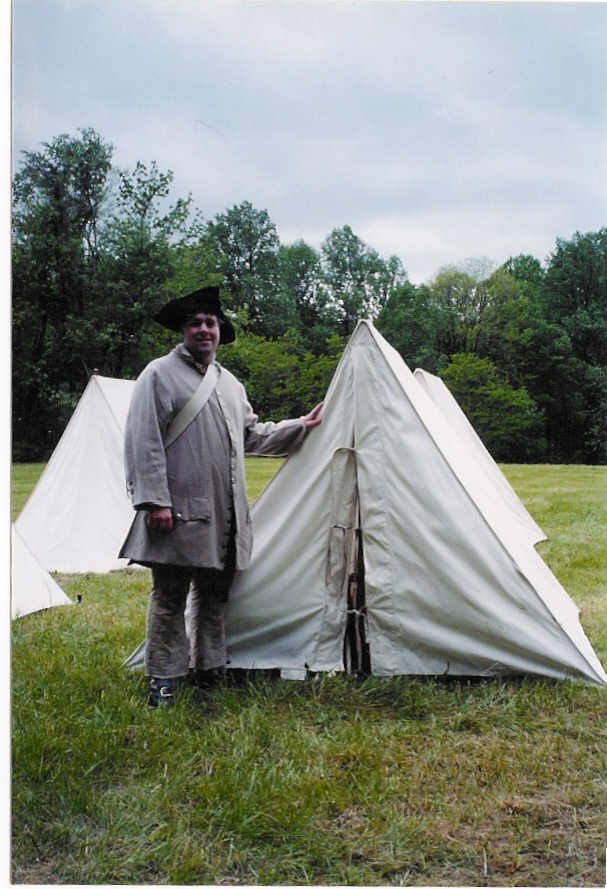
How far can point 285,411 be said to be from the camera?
362 cm

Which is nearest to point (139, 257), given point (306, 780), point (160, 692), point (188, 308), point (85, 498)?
point (188, 308)

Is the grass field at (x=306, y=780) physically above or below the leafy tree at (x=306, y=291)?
below

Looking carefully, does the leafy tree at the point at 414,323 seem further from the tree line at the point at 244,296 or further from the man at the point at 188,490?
the man at the point at 188,490

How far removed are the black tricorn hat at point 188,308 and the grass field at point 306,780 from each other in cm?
72

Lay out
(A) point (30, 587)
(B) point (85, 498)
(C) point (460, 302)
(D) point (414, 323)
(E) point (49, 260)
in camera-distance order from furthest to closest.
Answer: (B) point (85, 498), (A) point (30, 587), (D) point (414, 323), (C) point (460, 302), (E) point (49, 260)

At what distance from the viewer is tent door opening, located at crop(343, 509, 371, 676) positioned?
11.3 feet

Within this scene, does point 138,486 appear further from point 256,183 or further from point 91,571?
point 91,571

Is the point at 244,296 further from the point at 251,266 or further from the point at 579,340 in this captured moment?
the point at 579,340

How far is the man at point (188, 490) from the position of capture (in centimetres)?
308

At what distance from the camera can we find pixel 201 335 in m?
3.22

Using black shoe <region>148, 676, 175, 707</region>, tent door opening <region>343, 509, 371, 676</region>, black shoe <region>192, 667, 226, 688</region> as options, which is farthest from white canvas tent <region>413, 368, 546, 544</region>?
black shoe <region>148, 676, 175, 707</region>

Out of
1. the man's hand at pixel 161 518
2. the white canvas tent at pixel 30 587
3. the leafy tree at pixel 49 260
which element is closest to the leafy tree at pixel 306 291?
the leafy tree at pixel 49 260

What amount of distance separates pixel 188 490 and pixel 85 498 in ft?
11.6

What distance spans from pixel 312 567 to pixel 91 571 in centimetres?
310
